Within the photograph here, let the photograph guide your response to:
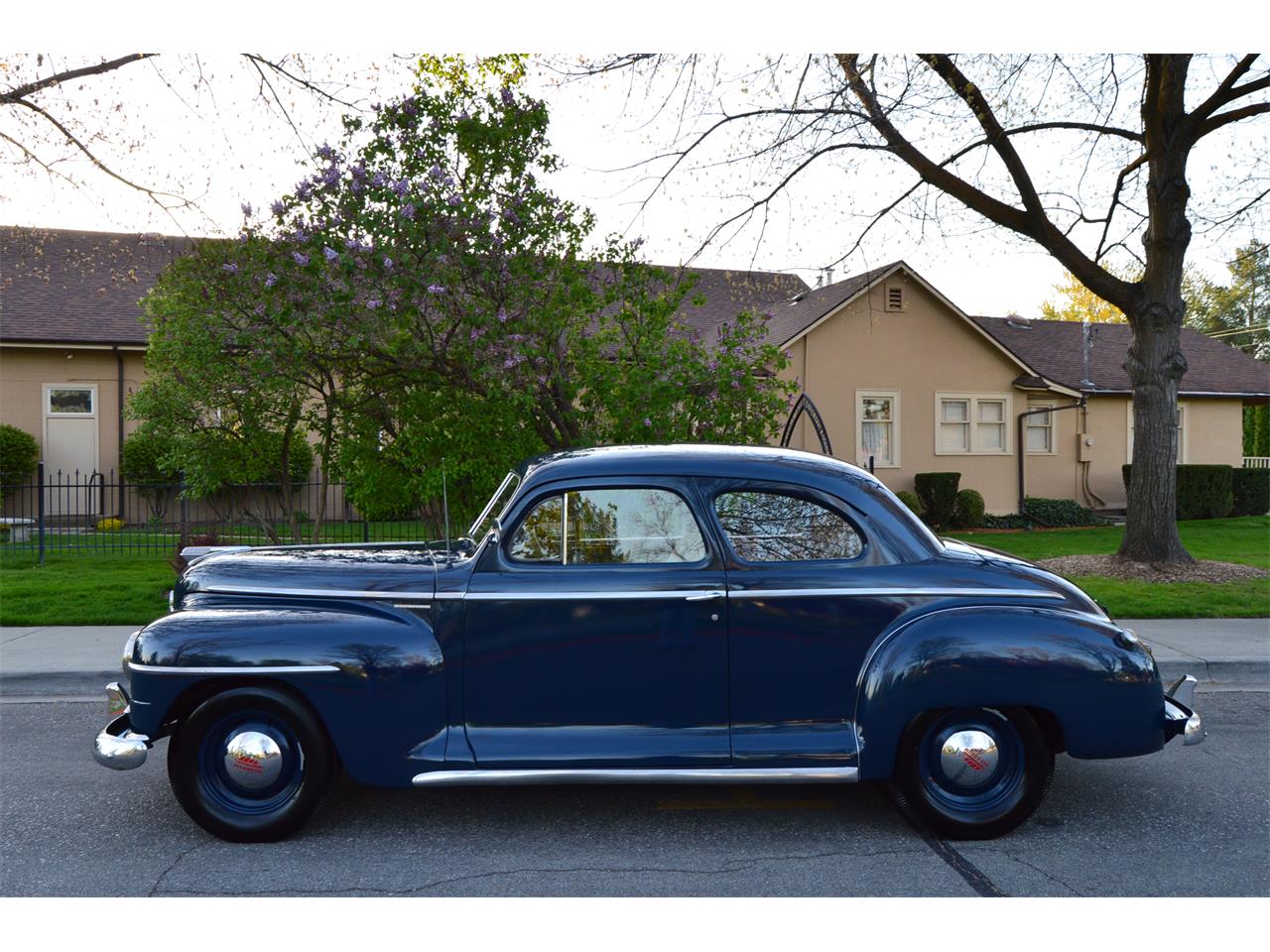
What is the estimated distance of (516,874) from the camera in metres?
3.85

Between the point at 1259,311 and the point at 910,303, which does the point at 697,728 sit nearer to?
the point at 910,303

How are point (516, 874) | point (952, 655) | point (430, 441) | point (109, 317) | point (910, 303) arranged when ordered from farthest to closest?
point (910, 303), point (109, 317), point (430, 441), point (952, 655), point (516, 874)

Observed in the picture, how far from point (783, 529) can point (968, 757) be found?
1.30 meters

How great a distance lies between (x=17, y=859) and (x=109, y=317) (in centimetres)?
1864

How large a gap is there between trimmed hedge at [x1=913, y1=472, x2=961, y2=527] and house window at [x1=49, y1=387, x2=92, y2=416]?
17562mm

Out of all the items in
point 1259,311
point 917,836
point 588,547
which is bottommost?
point 917,836

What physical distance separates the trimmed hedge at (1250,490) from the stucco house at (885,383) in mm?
1856

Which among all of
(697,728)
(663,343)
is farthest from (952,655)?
(663,343)

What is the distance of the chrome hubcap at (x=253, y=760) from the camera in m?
4.23

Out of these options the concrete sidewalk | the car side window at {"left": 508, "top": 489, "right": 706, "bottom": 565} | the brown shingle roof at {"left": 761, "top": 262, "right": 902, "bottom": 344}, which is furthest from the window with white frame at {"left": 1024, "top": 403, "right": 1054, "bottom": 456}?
the car side window at {"left": 508, "top": 489, "right": 706, "bottom": 565}

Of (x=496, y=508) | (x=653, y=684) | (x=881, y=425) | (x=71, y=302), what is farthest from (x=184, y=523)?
(x=881, y=425)

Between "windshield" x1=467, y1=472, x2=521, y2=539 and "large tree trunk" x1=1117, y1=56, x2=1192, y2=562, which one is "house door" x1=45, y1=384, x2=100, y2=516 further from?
"large tree trunk" x1=1117, y1=56, x2=1192, y2=562

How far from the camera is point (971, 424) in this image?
22266mm

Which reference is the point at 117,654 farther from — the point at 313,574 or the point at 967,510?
the point at 967,510
